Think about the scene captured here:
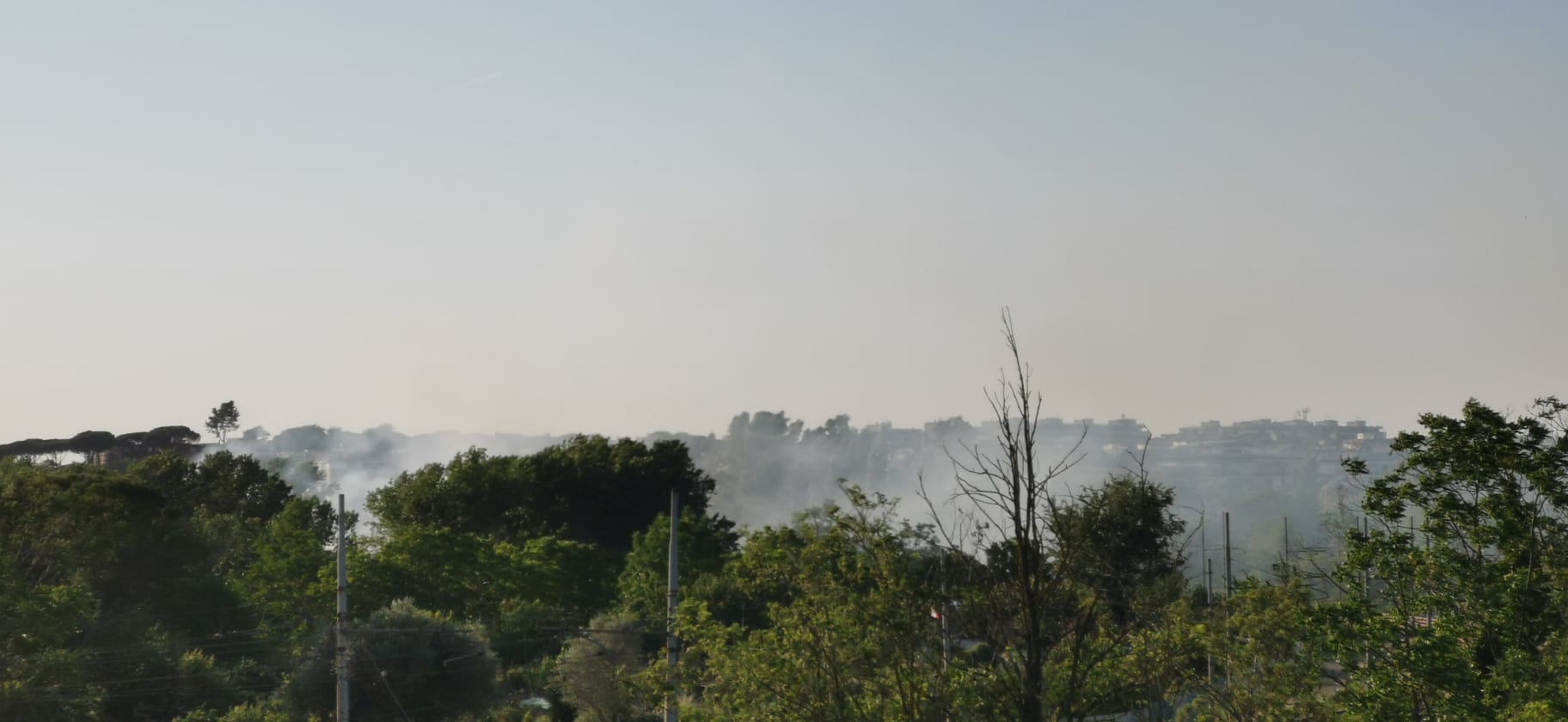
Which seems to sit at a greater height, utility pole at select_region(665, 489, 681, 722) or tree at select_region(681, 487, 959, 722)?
tree at select_region(681, 487, 959, 722)

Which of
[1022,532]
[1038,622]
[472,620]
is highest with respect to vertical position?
[1022,532]

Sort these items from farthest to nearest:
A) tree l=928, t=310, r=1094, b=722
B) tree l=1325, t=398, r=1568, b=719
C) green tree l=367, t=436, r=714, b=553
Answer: green tree l=367, t=436, r=714, b=553
tree l=1325, t=398, r=1568, b=719
tree l=928, t=310, r=1094, b=722

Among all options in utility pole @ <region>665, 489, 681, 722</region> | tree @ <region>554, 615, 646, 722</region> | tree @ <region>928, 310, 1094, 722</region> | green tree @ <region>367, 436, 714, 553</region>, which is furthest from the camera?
green tree @ <region>367, 436, 714, 553</region>

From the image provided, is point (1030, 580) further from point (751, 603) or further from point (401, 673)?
point (751, 603)

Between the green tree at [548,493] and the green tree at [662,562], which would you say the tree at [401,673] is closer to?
the green tree at [662,562]

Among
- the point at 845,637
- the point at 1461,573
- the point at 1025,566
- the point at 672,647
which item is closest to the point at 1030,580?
the point at 1025,566

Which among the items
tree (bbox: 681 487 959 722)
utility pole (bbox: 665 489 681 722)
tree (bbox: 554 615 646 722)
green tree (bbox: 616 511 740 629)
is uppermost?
tree (bbox: 681 487 959 722)

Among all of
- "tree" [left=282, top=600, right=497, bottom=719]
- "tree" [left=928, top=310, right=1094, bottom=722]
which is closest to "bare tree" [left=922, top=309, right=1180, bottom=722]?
"tree" [left=928, top=310, right=1094, bottom=722]

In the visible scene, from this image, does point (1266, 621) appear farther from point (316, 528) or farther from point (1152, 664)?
point (316, 528)

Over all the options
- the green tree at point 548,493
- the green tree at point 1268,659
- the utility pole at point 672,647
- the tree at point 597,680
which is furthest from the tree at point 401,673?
the green tree at point 548,493

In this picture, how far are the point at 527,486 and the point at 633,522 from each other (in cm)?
686

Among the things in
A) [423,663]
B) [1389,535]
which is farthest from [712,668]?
[423,663]

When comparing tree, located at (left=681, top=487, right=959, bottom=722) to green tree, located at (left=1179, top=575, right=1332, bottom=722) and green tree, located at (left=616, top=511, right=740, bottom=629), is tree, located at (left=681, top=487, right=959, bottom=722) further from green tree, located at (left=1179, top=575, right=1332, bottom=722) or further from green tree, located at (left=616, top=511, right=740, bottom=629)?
green tree, located at (left=616, top=511, right=740, bottom=629)

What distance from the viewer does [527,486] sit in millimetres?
89250
